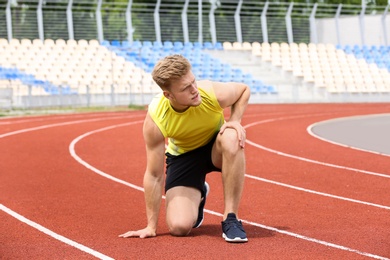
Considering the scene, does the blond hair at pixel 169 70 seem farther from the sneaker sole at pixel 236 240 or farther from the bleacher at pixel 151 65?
the bleacher at pixel 151 65

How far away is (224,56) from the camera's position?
3694 cm

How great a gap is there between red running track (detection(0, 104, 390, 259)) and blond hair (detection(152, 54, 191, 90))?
1151 millimetres

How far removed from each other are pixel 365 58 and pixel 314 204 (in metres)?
32.2

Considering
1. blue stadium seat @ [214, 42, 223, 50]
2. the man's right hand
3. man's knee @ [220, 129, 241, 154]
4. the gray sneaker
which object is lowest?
blue stadium seat @ [214, 42, 223, 50]

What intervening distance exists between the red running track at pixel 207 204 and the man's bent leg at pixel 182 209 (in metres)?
0.10

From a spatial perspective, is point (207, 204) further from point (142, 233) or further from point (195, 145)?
point (142, 233)

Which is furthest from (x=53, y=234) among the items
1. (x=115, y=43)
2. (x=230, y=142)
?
(x=115, y=43)

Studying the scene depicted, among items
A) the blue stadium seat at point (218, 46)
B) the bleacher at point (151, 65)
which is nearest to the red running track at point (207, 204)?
the bleacher at point (151, 65)

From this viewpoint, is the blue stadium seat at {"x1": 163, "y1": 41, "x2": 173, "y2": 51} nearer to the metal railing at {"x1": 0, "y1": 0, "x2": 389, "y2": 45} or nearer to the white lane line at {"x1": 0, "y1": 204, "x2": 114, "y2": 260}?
the metal railing at {"x1": 0, "y1": 0, "x2": 389, "y2": 45}

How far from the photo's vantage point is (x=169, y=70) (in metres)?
5.86

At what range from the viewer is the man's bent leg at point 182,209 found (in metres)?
6.28

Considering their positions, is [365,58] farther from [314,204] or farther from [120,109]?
[314,204]

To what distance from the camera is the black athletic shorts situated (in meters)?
6.65

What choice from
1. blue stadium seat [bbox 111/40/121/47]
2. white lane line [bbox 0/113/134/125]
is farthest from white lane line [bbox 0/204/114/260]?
blue stadium seat [bbox 111/40/121/47]
